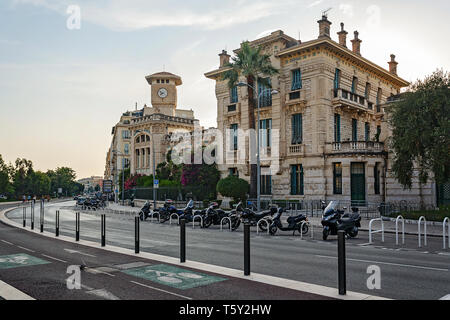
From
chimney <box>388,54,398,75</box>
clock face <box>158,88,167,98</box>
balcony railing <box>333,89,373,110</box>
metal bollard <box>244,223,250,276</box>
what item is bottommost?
metal bollard <box>244,223,250,276</box>

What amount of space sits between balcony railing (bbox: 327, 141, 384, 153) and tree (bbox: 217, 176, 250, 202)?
8.02 m

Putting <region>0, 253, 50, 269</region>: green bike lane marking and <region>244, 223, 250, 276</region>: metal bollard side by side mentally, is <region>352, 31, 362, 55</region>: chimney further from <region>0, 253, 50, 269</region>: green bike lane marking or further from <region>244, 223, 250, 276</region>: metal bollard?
<region>0, 253, 50, 269</region>: green bike lane marking

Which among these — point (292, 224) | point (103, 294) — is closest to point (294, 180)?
point (292, 224)

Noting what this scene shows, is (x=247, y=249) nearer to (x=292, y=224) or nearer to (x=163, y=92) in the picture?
(x=292, y=224)

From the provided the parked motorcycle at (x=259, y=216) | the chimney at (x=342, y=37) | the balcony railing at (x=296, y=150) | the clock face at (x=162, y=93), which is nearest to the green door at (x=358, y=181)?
the balcony railing at (x=296, y=150)

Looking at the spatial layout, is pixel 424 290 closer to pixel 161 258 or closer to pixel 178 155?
pixel 161 258

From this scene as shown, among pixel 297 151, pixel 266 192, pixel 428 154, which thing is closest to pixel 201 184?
pixel 266 192

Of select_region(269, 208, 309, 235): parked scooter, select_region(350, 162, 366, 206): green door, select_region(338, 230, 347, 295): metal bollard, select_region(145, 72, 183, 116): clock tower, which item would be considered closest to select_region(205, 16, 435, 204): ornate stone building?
select_region(350, 162, 366, 206): green door

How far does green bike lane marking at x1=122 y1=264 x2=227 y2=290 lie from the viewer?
6.98m

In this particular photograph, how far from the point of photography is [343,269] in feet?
19.6

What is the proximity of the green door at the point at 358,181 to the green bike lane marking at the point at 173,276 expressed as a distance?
25.0 m

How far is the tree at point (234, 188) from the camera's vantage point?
102 feet

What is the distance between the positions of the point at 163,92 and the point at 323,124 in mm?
50359

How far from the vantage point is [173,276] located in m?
7.57
